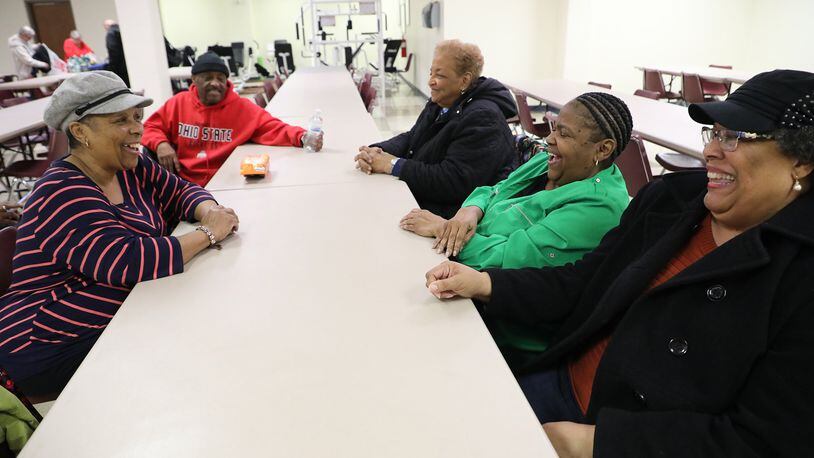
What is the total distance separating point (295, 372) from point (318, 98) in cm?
383

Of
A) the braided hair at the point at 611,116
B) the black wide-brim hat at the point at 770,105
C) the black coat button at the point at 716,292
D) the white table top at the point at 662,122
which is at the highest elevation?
the black wide-brim hat at the point at 770,105

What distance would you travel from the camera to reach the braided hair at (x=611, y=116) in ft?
4.90

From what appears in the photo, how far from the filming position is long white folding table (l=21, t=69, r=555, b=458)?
0.81m

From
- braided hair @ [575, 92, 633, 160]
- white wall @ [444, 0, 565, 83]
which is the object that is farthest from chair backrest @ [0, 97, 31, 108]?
braided hair @ [575, 92, 633, 160]

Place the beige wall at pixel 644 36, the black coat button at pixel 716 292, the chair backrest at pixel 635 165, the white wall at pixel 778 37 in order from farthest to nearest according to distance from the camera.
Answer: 1. the beige wall at pixel 644 36
2. the white wall at pixel 778 37
3. the chair backrest at pixel 635 165
4. the black coat button at pixel 716 292

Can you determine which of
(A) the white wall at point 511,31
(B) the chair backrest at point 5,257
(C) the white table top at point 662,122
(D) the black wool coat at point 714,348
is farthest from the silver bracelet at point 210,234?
(A) the white wall at point 511,31

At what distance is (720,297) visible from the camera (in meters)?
0.91

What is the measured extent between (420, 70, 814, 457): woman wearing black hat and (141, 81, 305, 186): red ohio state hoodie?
1.95 meters

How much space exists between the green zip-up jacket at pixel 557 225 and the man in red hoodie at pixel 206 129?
58.3 inches

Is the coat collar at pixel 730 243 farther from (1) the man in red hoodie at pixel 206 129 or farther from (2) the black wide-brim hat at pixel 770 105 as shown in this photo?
(1) the man in red hoodie at pixel 206 129

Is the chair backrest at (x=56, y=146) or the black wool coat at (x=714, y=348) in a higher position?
the black wool coat at (x=714, y=348)

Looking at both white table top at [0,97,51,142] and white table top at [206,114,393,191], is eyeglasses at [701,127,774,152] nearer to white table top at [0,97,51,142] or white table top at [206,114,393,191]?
white table top at [206,114,393,191]

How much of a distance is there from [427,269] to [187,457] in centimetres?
74

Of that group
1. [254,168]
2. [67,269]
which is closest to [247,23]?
[254,168]
